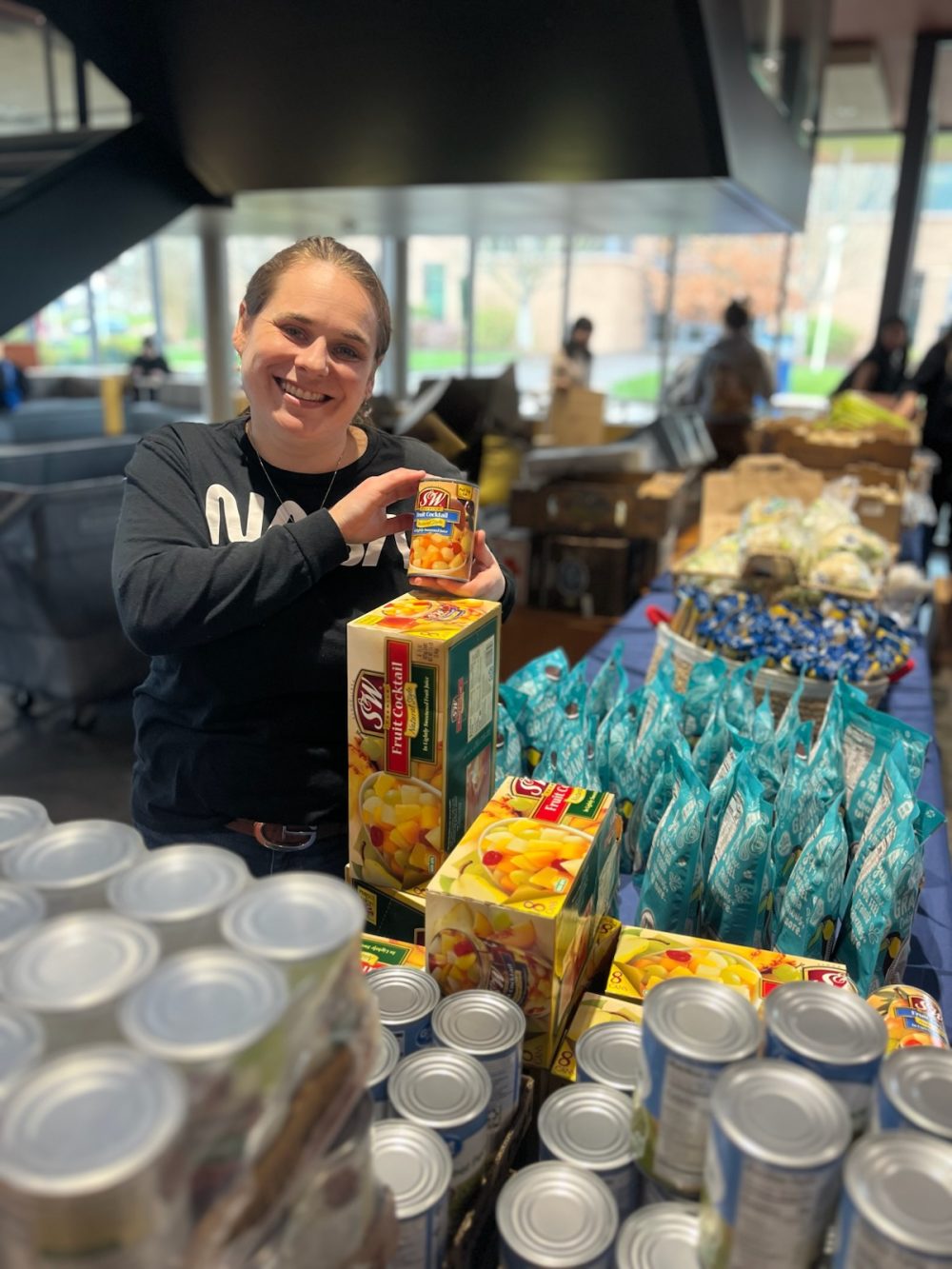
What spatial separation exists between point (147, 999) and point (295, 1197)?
0.17 meters

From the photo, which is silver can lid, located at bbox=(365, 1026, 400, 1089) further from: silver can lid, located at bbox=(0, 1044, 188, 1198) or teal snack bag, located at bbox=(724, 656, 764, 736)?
teal snack bag, located at bbox=(724, 656, 764, 736)

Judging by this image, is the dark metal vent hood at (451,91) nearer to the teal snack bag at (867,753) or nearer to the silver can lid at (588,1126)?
the teal snack bag at (867,753)

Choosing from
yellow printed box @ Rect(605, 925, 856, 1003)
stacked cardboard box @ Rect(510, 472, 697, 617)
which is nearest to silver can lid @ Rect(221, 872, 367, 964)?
yellow printed box @ Rect(605, 925, 856, 1003)

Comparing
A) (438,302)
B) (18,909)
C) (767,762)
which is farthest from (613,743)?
(438,302)

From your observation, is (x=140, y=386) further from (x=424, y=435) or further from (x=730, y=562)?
(x=730, y=562)

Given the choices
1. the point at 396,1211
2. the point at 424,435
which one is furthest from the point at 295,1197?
the point at 424,435

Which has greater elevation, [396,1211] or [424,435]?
[424,435]

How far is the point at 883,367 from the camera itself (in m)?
6.49

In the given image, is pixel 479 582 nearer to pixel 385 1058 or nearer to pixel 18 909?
pixel 385 1058

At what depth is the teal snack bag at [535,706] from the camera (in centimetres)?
Result: 157

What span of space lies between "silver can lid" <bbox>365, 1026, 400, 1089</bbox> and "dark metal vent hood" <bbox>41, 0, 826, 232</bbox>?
2.44 metres

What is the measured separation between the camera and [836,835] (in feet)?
4.01

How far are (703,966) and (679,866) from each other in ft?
0.80

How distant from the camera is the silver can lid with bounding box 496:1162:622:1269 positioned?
0.63 m
